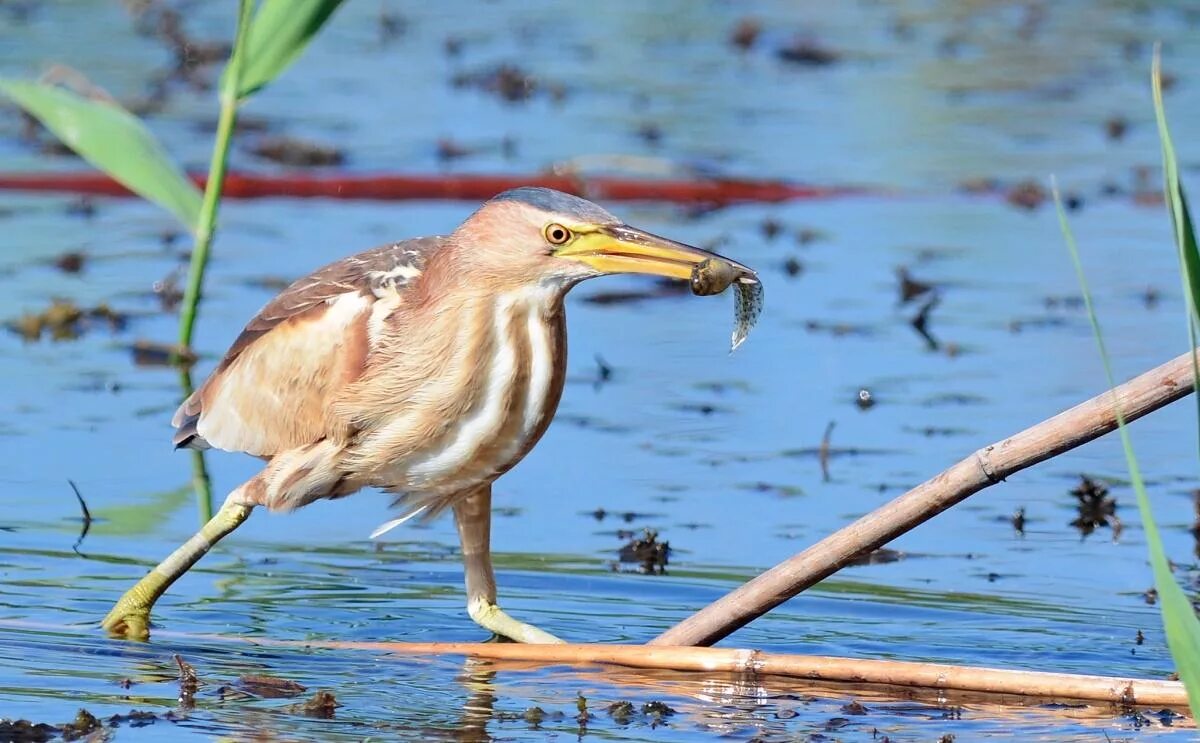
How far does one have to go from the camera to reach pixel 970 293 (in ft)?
27.0

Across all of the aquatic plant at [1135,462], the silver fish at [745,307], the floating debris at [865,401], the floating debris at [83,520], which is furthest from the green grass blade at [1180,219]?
the floating debris at [865,401]

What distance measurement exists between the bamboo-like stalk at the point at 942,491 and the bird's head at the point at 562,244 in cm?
50

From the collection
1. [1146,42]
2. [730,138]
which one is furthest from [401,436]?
[1146,42]

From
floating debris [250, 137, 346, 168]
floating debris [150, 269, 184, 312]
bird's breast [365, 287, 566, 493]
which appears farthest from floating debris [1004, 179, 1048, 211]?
bird's breast [365, 287, 566, 493]

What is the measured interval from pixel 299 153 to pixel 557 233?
5.95 metres

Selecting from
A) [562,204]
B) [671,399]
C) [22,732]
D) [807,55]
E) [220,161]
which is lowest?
[22,732]

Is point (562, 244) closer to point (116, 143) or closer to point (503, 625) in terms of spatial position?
point (503, 625)

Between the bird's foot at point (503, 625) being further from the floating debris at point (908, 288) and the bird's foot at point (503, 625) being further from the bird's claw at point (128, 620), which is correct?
the floating debris at point (908, 288)

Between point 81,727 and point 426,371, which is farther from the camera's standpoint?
point 426,371

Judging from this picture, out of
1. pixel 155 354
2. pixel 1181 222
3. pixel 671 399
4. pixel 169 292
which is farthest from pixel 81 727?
pixel 169 292

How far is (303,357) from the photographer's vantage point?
4652 mm

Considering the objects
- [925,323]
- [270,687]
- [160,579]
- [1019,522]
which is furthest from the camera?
[925,323]

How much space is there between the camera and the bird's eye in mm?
4074

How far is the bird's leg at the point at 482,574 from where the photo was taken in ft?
15.7
